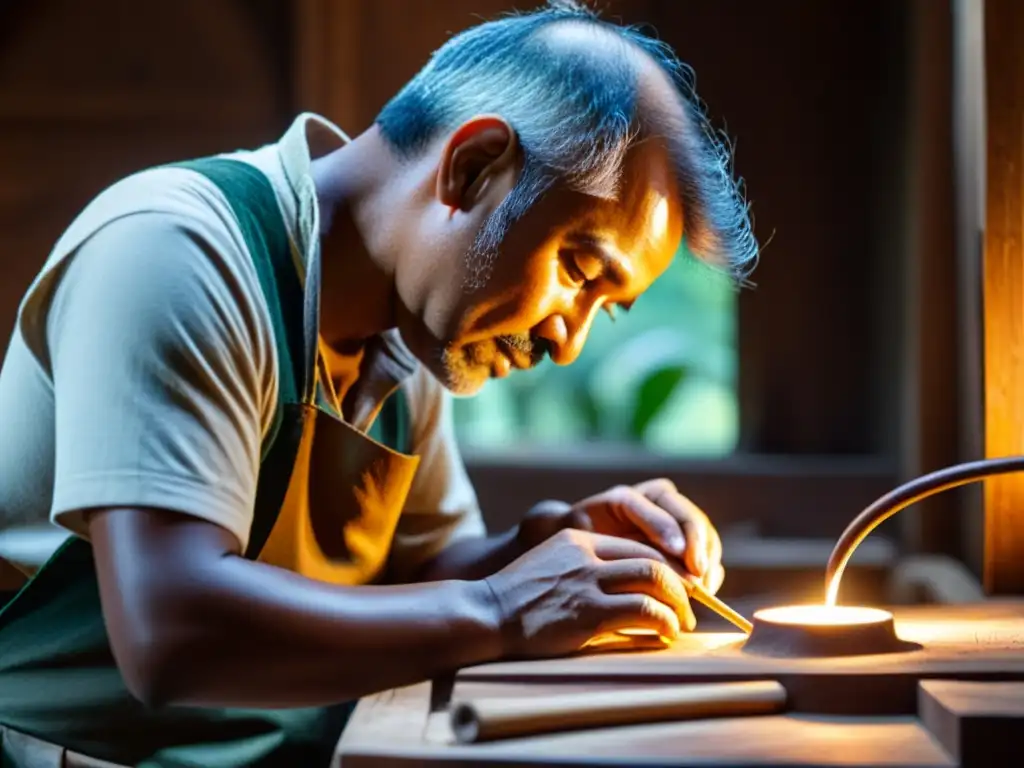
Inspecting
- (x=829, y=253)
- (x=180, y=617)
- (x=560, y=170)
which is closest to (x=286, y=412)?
(x=180, y=617)

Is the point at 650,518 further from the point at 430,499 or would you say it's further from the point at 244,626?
the point at 244,626

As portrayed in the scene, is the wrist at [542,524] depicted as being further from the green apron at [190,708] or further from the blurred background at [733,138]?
the blurred background at [733,138]

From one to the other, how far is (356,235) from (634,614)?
808 mm

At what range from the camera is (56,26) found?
150 inches

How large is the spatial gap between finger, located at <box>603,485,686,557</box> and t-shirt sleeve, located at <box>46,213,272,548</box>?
70 centimetres

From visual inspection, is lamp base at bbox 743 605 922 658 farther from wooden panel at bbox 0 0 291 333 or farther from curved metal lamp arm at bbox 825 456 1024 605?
wooden panel at bbox 0 0 291 333

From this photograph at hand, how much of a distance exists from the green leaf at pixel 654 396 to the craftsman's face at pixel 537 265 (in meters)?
2.18

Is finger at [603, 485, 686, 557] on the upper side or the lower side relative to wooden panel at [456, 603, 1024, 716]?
upper

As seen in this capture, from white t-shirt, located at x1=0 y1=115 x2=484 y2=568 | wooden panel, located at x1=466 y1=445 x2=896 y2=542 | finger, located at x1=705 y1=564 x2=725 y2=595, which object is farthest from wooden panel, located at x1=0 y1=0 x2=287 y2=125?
finger, located at x1=705 y1=564 x2=725 y2=595

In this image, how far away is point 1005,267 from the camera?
2.31 meters

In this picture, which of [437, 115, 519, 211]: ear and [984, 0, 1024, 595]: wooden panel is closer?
[437, 115, 519, 211]: ear

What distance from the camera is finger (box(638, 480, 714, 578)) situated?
6.77 ft

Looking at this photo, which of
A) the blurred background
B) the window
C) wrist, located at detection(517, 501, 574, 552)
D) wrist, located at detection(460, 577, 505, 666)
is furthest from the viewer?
the window

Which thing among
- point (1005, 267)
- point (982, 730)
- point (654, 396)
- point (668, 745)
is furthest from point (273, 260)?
point (654, 396)
